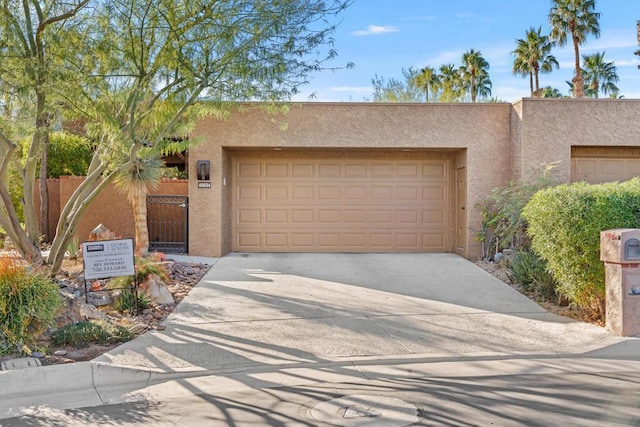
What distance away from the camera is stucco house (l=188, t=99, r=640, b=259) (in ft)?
41.2

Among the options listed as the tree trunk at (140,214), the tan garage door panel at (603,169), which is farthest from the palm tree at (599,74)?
the tree trunk at (140,214)

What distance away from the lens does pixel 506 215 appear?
11.6 m

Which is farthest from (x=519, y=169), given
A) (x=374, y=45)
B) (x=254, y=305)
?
(x=254, y=305)

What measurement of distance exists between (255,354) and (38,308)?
2409 mm

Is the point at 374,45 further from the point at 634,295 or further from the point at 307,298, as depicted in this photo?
the point at 634,295

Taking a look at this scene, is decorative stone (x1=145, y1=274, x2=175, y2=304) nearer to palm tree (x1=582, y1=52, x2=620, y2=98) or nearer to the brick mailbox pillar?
the brick mailbox pillar

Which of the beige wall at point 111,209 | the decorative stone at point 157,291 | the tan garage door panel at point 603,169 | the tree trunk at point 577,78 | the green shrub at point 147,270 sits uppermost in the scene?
the tree trunk at point 577,78

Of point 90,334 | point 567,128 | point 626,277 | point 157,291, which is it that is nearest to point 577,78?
point 567,128

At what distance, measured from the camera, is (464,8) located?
14070 mm

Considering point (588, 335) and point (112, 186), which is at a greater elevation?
point (112, 186)

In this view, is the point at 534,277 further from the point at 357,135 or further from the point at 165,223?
the point at 165,223

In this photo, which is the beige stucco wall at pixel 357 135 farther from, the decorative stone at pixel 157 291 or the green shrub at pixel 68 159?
the green shrub at pixel 68 159

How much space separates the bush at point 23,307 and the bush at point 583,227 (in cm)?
633

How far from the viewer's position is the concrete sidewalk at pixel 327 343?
550 cm
